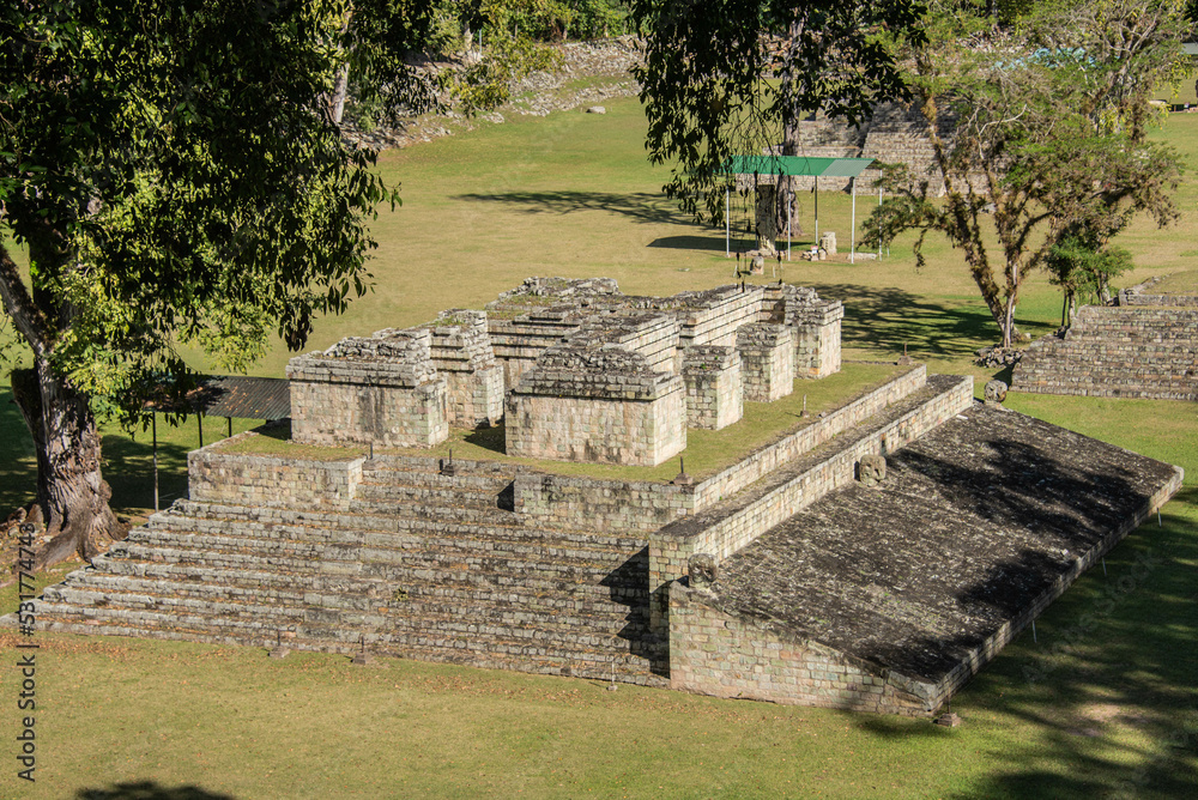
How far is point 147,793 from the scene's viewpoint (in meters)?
17.7

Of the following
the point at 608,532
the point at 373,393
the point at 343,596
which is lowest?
the point at 343,596

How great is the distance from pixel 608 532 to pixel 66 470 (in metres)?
10.8

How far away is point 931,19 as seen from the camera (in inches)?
1588

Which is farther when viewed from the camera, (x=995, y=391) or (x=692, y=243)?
(x=692, y=243)

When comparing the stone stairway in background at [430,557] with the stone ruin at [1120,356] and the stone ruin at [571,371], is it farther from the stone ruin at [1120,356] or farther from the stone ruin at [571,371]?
the stone ruin at [1120,356]

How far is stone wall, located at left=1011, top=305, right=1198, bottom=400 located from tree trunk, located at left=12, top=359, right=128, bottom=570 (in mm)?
22855

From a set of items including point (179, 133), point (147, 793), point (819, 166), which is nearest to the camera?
point (179, 133)

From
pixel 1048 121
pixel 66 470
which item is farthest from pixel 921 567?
pixel 1048 121

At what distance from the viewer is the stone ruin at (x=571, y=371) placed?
77.6 feet

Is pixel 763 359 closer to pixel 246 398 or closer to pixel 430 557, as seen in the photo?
pixel 430 557

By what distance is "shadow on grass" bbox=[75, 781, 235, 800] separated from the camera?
57.6 feet

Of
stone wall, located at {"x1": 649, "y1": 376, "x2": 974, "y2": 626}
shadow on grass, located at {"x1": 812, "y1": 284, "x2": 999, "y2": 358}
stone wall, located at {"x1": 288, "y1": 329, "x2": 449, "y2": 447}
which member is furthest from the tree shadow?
stone wall, located at {"x1": 288, "y1": 329, "x2": 449, "y2": 447}

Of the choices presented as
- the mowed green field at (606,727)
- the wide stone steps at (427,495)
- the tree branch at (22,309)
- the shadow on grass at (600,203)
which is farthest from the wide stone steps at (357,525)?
the shadow on grass at (600,203)

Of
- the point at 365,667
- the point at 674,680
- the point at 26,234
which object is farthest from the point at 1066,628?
the point at 26,234
